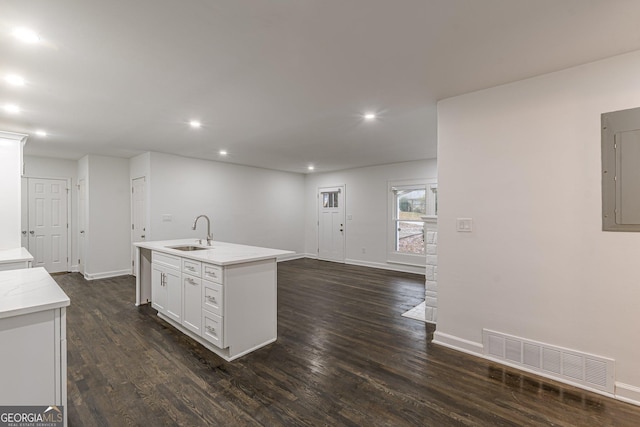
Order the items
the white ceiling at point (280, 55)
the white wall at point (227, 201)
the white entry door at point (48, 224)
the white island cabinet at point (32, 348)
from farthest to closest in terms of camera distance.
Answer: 1. the white entry door at point (48, 224)
2. the white wall at point (227, 201)
3. the white ceiling at point (280, 55)
4. the white island cabinet at point (32, 348)

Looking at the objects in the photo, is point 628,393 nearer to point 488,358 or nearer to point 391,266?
point 488,358

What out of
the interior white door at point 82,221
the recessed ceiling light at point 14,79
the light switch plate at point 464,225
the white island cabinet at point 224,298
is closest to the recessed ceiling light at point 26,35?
the recessed ceiling light at point 14,79

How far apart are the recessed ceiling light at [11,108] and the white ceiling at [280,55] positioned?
101 millimetres

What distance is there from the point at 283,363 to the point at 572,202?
2.62 metres

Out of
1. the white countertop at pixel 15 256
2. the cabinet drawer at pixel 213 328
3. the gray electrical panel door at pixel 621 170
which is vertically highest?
the gray electrical panel door at pixel 621 170

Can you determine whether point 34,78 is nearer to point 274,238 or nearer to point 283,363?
point 283,363

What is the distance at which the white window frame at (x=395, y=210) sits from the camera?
602 centimetres

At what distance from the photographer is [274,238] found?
24.7 feet

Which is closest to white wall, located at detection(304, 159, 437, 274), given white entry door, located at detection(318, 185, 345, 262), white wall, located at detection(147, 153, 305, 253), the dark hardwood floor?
white entry door, located at detection(318, 185, 345, 262)

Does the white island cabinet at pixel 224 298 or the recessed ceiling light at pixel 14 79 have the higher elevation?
the recessed ceiling light at pixel 14 79

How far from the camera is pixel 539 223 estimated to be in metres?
2.36

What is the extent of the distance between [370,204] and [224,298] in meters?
4.92

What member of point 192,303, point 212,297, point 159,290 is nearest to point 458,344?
point 212,297

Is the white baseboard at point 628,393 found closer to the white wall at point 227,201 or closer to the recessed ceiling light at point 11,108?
the recessed ceiling light at point 11,108
